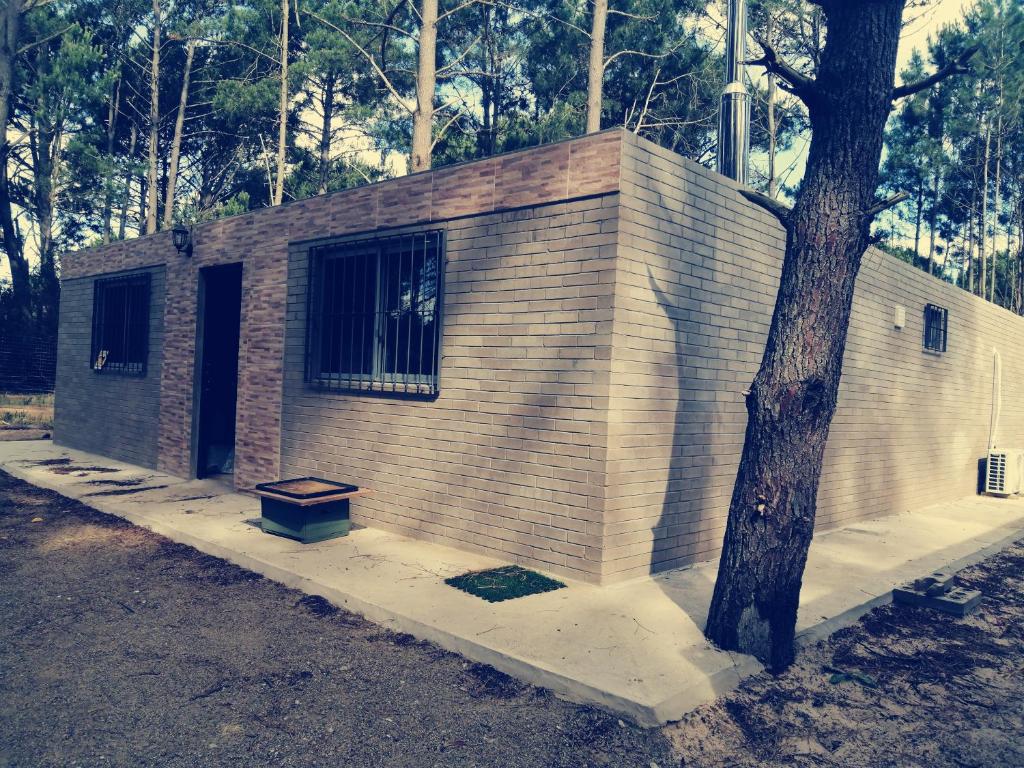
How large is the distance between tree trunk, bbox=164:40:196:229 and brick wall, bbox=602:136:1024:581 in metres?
21.7

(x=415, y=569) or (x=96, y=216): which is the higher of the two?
(x=96, y=216)

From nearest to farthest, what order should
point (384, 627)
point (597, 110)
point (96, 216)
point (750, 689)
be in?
point (750, 689), point (384, 627), point (597, 110), point (96, 216)

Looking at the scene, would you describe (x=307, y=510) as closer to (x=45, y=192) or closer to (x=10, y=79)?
(x=10, y=79)

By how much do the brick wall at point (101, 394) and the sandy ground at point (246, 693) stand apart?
17.7 feet

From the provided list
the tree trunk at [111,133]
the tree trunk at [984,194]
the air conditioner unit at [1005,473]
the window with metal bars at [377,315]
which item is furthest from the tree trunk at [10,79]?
the tree trunk at [984,194]

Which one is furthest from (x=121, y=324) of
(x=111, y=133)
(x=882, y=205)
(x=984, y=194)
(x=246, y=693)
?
(x=984, y=194)

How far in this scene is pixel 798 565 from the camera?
3979mm

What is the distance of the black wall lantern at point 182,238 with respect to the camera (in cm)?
960

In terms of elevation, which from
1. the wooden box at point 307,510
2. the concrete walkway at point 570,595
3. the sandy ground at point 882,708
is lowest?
the sandy ground at point 882,708

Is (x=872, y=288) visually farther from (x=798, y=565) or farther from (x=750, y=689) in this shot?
(x=750, y=689)

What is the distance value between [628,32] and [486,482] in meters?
16.8

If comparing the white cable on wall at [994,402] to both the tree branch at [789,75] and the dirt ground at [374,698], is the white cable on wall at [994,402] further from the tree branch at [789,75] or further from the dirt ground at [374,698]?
the tree branch at [789,75]

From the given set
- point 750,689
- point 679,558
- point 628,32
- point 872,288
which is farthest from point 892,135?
point 750,689

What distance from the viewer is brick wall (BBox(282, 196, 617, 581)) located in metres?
5.38
